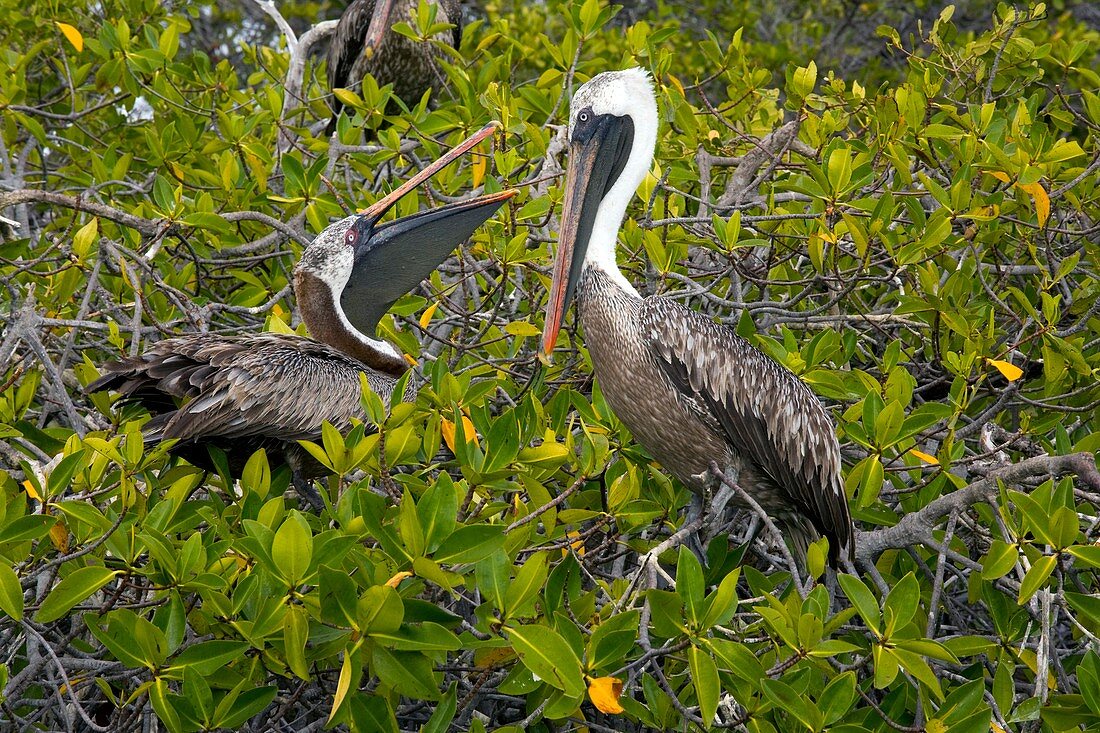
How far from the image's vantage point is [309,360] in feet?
10.9

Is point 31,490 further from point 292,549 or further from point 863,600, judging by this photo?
point 863,600

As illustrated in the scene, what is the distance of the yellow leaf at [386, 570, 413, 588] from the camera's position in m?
2.01

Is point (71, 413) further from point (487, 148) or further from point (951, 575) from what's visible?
point (951, 575)

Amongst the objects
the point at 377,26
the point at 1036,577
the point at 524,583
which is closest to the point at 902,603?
the point at 1036,577

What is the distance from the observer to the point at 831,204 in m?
3.28

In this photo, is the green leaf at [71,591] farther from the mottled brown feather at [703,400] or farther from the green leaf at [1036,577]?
the green leaf at [1036,577]

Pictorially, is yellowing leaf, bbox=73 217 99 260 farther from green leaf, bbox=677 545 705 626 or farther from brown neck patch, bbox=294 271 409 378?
green leaf, bbox=677 545 705 626

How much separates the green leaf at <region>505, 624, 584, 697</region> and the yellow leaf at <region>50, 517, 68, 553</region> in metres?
1.08

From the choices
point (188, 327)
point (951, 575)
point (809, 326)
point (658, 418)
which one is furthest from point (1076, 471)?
point (188, 327)

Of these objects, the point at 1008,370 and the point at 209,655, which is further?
the point at 1008,370

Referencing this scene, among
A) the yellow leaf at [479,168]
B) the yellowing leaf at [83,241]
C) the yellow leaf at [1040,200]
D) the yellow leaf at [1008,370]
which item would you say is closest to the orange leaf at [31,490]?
the yellowing leaf at [83,241]

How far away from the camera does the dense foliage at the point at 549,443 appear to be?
A: 82.7 inches

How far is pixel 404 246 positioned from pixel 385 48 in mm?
3112

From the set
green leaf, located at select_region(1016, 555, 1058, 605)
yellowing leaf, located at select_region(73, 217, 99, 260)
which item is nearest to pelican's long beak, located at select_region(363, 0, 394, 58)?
yellowing leaf, located at select_region(73, 217, 99, 260)
